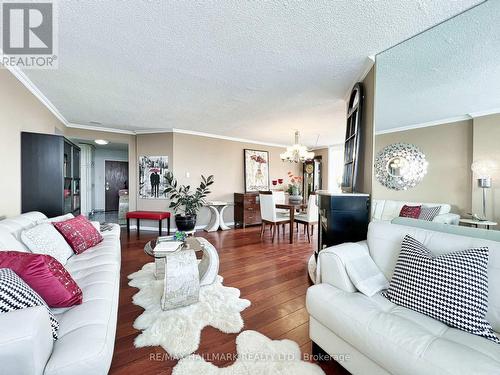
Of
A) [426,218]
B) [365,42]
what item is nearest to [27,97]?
[365,42]

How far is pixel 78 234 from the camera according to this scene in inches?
86.7

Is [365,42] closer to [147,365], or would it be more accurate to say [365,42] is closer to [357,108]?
[357,108]

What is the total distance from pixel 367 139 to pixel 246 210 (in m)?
3.65

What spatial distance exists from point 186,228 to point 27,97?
3138 millimetres

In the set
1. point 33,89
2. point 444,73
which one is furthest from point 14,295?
point 33,89

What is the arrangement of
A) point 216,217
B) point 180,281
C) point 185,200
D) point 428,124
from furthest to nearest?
point 216,217 < point 185,200 < point 180,281 < point 428,124

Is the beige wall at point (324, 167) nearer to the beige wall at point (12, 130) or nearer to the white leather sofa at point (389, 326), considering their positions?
the white leather sofa at point (389, 326)

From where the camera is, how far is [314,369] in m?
1.28

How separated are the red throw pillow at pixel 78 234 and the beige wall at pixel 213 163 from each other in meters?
2.74

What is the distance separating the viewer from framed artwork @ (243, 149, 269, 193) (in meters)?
6.02

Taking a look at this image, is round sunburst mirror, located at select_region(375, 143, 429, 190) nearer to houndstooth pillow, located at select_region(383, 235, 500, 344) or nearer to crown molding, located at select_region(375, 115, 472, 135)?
crown molding, located at select_region(375, 115, 472, 135)

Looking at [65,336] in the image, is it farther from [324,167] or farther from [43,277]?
[324,167]

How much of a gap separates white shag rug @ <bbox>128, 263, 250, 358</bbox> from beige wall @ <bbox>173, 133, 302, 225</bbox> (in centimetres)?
319

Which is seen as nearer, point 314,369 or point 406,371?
point 406,371
